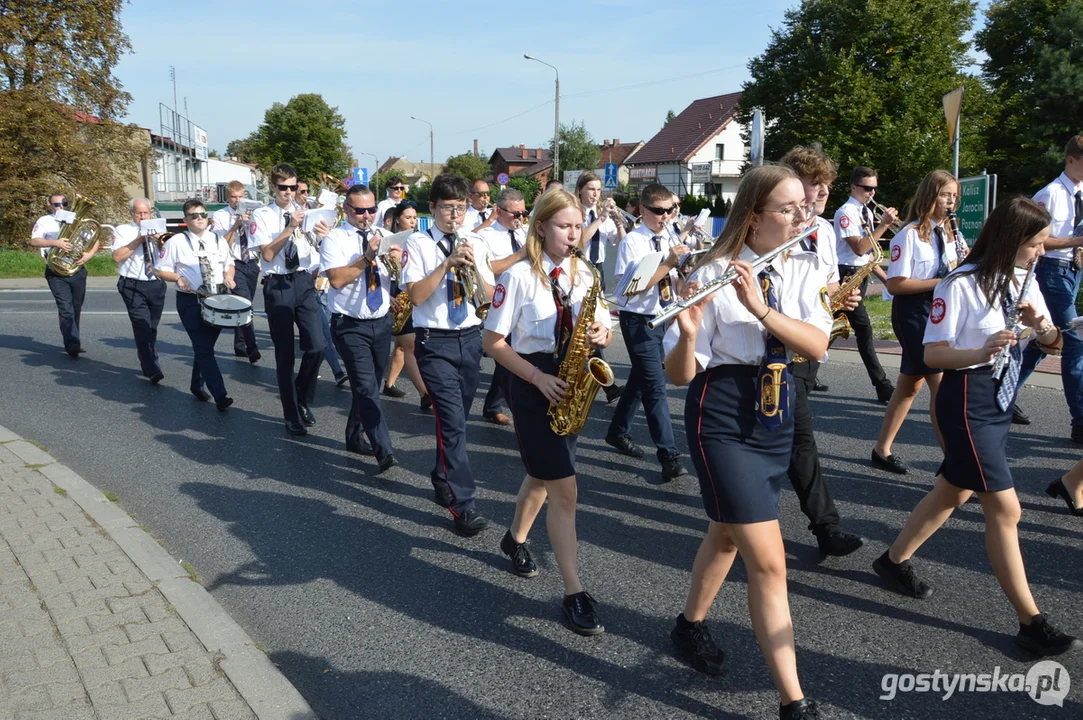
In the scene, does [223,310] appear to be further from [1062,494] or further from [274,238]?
[1062,494]

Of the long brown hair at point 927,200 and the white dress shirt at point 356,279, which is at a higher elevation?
the long brown hair at point 927,200

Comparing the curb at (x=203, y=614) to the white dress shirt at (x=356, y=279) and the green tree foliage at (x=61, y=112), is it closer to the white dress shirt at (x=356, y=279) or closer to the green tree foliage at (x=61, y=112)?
the white dress shirt at (x=356, y=279)

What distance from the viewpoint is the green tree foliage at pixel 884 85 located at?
1368 inches

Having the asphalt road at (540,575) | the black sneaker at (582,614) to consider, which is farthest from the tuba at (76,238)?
the black sneaker at (582,614)

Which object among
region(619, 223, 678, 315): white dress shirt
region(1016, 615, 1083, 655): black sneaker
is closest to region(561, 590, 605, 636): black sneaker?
region(1016, 615, 1083, 655): black sneaker

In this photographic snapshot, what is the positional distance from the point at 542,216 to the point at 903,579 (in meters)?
2.35

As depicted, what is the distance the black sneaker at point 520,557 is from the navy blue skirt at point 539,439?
0.66 m

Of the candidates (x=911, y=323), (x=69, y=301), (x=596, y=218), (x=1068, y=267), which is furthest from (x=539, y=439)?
(x=69, y=301)

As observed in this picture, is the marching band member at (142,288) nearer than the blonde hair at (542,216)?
No

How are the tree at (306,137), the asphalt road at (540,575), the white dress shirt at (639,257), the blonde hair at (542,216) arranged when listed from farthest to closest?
the tree at (306,137) < the white dress shirt at (639,257) < the blonde hair at (542,216) < the asphalt road at (540,575)

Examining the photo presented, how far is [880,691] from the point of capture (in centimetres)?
326

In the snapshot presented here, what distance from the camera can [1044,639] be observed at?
11.1 ft

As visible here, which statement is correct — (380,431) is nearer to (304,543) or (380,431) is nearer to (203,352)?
(304,543)

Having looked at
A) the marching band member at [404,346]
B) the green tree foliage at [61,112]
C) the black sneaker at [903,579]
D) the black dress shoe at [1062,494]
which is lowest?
the black sneaker at [903,579]
